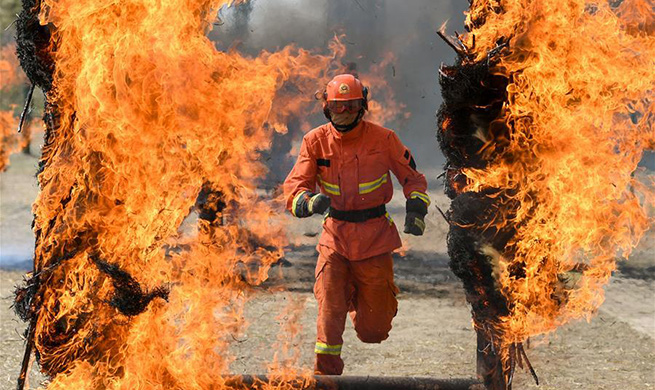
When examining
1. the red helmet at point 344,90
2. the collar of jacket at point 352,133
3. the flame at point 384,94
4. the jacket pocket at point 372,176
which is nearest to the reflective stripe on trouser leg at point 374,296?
the jacket pocket at point 372,176

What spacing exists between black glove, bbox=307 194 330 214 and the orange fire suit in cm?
33

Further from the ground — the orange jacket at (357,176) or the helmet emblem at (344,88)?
the helmet emblem at (344,88)

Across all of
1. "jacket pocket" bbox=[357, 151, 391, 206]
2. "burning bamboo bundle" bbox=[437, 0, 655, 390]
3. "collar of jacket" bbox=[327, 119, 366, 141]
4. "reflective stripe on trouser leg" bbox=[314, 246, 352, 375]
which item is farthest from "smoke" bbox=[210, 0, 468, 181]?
"burning bamboo bundle" bbox=[437, 0, 655, 390]

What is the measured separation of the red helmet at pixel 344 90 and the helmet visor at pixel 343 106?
0.03m

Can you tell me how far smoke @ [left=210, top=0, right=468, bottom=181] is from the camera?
2055 cm

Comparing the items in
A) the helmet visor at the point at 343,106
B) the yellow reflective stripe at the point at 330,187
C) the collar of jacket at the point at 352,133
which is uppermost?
the helmet visor at the point at 343,106

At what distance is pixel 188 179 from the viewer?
487 centimetres

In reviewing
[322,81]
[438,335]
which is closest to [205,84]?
[438,335]

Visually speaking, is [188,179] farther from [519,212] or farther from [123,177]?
[519,212]

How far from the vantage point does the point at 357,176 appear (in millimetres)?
5820

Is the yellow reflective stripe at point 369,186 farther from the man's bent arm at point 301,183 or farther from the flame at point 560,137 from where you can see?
the flame at point 560,137

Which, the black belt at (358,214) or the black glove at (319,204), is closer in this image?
the black glove at (319,204)

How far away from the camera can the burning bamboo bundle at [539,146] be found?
4703mm

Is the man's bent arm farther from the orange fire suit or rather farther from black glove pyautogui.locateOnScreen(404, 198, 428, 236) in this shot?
black glove pyautogui.locateOnScreen(404, 198, 428, 236)
